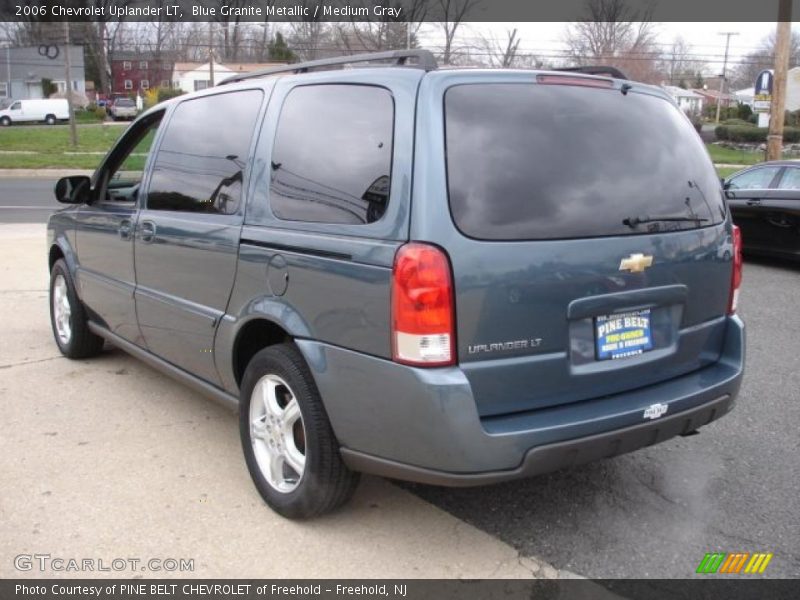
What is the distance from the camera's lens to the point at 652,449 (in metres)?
3.98

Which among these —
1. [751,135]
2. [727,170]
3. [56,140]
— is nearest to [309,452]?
[727,170]

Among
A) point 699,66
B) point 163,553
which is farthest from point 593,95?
point 699,66

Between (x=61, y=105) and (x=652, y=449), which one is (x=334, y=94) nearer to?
(x=652, y=449)

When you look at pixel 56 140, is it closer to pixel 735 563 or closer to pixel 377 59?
pixel 377 59

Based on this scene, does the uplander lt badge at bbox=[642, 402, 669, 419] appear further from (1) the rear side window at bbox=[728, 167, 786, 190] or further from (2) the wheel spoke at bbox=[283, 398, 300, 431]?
(1) the rear side window at bbox=[728, 167, 786, 190]

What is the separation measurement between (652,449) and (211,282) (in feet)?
8.13

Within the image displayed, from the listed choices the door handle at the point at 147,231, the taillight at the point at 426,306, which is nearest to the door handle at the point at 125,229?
the door handle at the point at 147,231

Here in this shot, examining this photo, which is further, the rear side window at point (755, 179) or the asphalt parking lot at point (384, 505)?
the rear side window at point (755, 179)

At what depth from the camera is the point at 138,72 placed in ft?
259

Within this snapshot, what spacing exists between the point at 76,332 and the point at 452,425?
3.72 meters

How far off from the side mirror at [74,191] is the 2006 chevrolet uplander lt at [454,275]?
66.5 inches

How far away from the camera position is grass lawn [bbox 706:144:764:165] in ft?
105

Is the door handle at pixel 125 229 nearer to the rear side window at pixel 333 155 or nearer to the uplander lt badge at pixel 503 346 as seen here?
the rear side window at pixel 333 155

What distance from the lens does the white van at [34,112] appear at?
50812 millimetres
